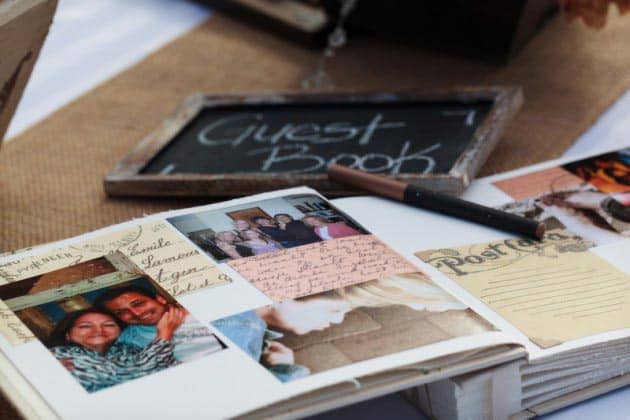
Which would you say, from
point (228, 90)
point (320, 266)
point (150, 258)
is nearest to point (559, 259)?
point (320, 266)

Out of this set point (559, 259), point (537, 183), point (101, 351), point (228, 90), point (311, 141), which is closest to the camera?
point (101, 351)

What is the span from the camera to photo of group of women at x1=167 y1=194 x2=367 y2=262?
575mm

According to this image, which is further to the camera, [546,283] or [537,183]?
[537,183]

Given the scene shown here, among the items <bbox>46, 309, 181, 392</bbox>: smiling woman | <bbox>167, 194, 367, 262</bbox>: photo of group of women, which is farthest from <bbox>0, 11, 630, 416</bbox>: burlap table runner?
<bbox>46, 309, 181, 392</bbox>: smiling woman

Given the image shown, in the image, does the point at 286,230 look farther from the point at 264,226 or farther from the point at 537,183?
the point at 537,183

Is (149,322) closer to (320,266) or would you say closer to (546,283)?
(320,266)

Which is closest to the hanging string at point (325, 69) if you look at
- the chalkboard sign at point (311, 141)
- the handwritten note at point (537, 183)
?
the chalkboard sign at point (311, 141)

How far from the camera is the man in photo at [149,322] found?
472mm

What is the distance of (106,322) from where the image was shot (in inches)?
19.5

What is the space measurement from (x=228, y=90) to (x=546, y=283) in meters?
0.54

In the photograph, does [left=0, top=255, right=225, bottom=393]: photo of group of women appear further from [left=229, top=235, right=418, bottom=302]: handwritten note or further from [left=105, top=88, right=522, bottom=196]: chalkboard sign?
[left=105, top=88, right=522, bottom=196]: chalkboard sign

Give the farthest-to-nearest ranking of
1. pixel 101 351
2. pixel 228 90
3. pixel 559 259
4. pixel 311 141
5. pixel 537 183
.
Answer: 1. pixel 228 90
2. pixel 311 141
3. pixel 537 183
4. pixel 559 259
5. pixel 101 351

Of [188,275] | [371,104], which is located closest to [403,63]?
[371,104]

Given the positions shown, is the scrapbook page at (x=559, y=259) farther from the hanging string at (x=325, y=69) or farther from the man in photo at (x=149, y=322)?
the hanging string at (x=325, y=69)
